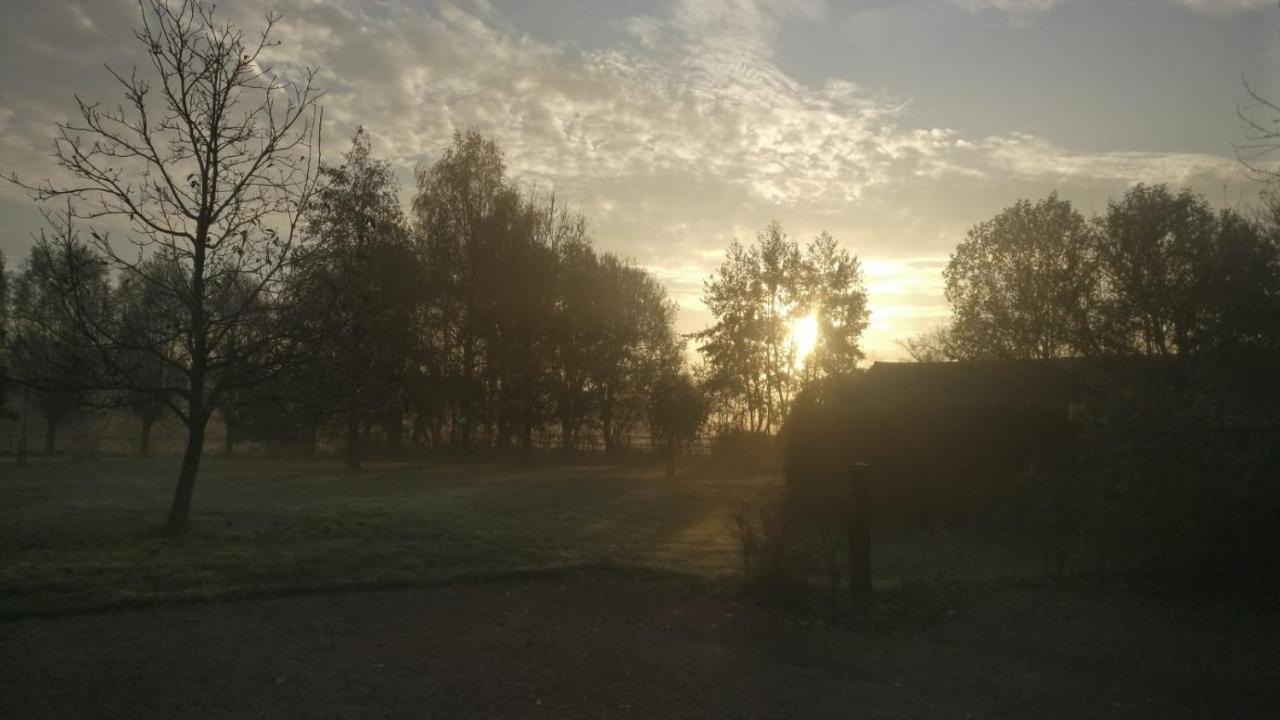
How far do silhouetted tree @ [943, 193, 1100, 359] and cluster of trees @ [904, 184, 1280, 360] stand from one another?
0.16 feet

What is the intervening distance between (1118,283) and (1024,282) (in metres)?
7.57

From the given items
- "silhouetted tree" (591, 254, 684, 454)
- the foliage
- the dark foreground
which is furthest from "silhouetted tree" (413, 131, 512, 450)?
the dark foreground

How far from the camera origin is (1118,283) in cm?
3219

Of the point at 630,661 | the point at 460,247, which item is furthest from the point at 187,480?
the point at 460,247

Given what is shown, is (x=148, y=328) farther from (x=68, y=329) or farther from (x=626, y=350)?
(x=626, y=350)

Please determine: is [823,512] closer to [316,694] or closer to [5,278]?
[316,694]

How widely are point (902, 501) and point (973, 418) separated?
2473mm

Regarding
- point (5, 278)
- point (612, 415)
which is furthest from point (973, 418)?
point (5, 278)

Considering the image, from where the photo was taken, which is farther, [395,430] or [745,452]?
[395,430]

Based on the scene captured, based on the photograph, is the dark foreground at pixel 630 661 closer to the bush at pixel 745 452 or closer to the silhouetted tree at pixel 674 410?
the silhouetted tree at pixel 674 410

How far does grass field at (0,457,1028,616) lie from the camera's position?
943cm

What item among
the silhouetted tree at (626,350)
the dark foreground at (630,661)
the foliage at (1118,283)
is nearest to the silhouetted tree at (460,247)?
the silhouetted tree at (626,350)

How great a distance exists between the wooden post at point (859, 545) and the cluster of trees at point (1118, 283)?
1285cm

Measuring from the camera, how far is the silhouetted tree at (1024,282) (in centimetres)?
3622
